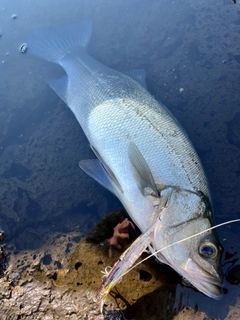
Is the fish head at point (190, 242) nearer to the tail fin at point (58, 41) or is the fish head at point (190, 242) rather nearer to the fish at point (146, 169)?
the fish at point (146, 169)

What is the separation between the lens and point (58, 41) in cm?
359

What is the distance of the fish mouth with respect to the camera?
1676 millimetres

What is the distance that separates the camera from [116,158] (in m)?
2.34

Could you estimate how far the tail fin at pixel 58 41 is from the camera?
3500 millimetres

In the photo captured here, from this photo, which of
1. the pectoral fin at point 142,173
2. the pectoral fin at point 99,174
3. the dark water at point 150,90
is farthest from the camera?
the dark water at point 150,90

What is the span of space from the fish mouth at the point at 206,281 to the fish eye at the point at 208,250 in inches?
3.1

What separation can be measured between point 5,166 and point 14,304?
4.77 feet

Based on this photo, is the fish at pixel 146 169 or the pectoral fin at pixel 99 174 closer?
Result: the fish at pixel 146 169

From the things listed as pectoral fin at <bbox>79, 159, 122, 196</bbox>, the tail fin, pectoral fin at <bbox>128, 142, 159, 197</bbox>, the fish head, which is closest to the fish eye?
A: the fish head

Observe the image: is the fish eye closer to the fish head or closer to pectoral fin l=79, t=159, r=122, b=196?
the fish head

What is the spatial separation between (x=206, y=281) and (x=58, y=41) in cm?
313

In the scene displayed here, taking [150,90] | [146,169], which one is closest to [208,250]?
[146,169]

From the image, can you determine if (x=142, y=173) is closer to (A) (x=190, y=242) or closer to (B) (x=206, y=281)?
(A) (x=190, y=242)

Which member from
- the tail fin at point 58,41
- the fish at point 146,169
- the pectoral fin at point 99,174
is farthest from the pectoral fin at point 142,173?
the tail fin at point 58,41
